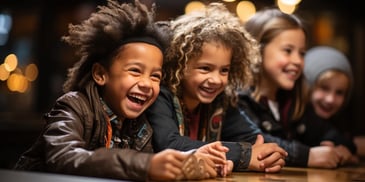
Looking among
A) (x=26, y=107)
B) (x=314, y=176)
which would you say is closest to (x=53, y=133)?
(x=314, y=176)

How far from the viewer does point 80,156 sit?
3.06 feet

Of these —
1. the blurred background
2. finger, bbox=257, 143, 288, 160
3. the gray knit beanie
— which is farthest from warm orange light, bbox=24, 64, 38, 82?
finger, bbox=257, 143, 288, 160

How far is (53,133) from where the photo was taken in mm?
1011

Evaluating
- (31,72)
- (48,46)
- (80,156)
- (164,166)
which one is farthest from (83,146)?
(48,46)

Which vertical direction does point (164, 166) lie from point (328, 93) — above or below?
below

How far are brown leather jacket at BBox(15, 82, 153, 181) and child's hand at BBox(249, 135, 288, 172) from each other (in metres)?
0.26

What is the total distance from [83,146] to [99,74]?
24 centimetres

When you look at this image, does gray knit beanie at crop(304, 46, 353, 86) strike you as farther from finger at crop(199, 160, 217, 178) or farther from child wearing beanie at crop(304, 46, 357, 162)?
finger at crop(199, 160, 217, 178)

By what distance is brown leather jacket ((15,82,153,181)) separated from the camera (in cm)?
91

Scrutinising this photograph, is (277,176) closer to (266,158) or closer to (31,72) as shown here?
(266,158)

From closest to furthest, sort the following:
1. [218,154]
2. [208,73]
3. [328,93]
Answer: [218,154]
[208,73]
[328,93]

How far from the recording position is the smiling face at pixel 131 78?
1144mm

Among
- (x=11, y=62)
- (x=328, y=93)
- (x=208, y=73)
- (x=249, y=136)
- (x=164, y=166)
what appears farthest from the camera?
(x=11, y=62)

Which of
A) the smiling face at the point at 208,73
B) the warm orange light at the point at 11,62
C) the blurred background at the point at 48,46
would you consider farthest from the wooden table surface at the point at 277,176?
the warm orange light at the point at 11,62
